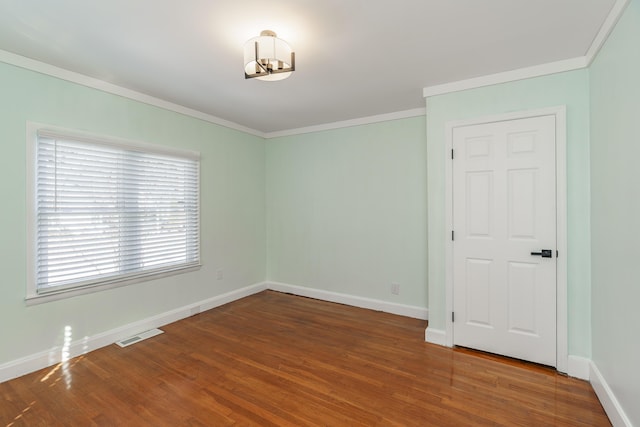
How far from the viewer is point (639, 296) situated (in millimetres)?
1576

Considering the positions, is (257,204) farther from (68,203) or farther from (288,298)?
(68,203)

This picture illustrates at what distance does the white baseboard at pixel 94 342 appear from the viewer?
94.5 inches

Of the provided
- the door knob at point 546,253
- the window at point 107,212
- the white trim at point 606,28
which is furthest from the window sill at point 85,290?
the white trim at point 606,28

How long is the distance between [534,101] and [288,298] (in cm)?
379

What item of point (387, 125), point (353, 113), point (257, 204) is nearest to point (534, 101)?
point (387, 125)

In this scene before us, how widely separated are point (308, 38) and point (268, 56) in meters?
0.42

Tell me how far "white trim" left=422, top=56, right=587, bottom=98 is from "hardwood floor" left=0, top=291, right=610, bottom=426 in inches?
99.1

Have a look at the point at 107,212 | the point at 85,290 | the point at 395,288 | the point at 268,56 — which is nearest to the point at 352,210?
the point at 395,288

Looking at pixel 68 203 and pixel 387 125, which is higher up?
pixel 387 125

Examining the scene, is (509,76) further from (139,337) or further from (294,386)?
(139,337)

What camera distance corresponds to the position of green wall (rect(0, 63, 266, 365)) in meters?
2.41

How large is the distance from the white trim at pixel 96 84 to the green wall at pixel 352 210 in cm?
138

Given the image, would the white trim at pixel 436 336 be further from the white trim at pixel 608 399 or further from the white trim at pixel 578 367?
the white trim at pixel 608 399

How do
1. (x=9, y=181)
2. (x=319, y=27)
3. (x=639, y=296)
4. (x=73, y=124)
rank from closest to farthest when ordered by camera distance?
(x=639, y=296) < (x=319, y=27) < (x=9, y=181) < (x=73, y=124)
